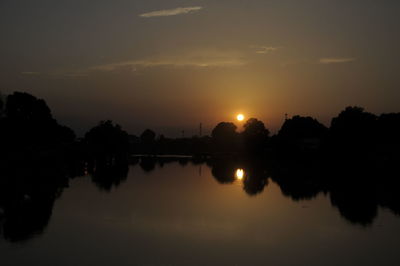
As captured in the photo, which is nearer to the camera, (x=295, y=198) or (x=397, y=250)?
(x=397, y=250)

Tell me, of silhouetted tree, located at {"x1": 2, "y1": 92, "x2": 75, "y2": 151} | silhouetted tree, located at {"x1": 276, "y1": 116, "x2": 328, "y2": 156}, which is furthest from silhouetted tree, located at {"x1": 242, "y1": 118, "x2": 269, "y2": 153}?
silhouetted tree, located at {"x1": 2, "y1": 92, "x2": 75, "y2": 151}

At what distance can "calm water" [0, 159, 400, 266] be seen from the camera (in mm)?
19562

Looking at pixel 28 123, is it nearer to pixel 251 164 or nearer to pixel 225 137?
pixel 251 164

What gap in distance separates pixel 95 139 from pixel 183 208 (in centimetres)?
7330

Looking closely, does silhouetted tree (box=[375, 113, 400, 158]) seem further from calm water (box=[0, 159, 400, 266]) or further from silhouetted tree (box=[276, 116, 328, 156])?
calm water (box=[0, 159, 400, 266])

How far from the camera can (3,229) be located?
918 inches

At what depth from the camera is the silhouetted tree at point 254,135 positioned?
11606 cm

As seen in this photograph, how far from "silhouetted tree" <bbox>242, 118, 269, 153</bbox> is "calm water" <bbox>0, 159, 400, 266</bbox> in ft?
248

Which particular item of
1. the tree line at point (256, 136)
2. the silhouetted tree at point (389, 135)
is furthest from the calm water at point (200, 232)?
the silhouetted tree at point (389, 135)

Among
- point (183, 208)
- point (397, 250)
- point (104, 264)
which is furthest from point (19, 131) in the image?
point (397, 250)

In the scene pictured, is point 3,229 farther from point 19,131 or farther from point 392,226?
point 19,131

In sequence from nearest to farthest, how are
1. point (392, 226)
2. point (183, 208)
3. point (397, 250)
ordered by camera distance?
point (397, 250), point (392, 226), point (183, 208)

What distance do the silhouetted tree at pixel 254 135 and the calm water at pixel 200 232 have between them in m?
75.7

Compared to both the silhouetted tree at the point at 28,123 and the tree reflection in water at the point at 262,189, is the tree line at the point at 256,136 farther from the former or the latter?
the tree reflection in water at the point at 262,189
